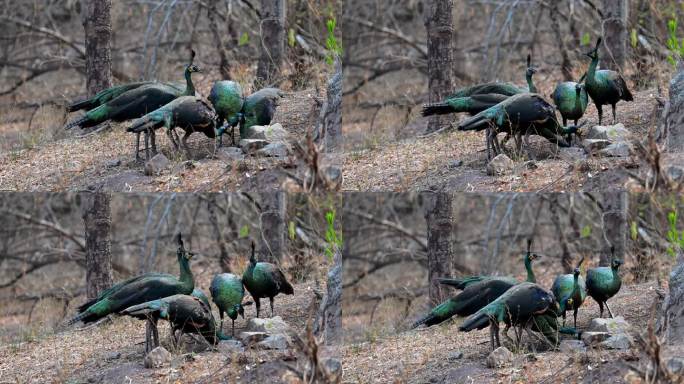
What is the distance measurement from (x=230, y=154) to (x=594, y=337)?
363 cm

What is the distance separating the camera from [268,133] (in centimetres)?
1239

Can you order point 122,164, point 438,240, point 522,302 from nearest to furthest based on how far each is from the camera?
point 522,302
point 122,164
point 438,240

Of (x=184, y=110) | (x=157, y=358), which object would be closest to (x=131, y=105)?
(x=184, y=110)

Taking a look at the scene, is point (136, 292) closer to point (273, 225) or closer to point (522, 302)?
point (273, 225)

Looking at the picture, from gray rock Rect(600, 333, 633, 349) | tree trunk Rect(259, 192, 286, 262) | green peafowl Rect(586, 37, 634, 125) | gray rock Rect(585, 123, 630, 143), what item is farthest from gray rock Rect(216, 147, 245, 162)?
gray rock Rect(600, 333, 633, 349)

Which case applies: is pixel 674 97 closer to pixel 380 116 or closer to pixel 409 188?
pixel 409 188

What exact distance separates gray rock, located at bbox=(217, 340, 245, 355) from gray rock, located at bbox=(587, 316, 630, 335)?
318cm

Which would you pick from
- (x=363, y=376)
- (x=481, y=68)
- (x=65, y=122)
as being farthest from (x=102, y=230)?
(x=481, y=68)

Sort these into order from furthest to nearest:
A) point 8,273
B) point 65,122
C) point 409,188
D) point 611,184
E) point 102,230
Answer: point 8,273
point 65,122
point 102,230
point 409,188
point 611,184

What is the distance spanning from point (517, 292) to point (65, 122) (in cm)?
597

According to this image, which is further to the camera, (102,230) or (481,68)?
(481,68)

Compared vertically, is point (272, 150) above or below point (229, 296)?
above

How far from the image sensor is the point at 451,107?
42.3 feet

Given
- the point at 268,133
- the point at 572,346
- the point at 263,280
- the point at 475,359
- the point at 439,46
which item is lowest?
the point at 475,359
